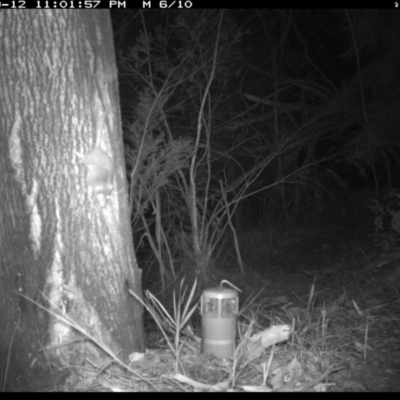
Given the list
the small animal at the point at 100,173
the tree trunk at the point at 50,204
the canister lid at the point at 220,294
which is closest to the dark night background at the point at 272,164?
the canister lid at the point at 220,294

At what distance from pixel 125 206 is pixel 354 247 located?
5807mm

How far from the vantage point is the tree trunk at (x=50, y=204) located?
3.33 metres

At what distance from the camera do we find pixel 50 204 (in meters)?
A: 3.35

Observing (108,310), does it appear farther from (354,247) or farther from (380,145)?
(380,145)

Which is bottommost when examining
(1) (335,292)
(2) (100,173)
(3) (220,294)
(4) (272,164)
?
(1) (335,292)

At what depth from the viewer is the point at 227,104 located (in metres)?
10.8

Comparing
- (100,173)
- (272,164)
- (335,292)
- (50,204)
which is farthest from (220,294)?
(272,164)

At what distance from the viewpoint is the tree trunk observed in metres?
3.33

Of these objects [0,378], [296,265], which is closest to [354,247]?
[296,265]

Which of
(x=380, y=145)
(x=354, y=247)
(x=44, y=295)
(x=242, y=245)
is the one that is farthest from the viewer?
(x=242, y=245)

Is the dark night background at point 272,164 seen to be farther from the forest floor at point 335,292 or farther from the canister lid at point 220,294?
the canister lid at point 220,294

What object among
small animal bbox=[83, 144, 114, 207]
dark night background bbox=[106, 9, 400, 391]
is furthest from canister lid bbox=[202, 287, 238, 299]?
small animal bbox=[83, 144, 114, 207]

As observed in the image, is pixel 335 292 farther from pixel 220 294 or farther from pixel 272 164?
pixel 272 164
